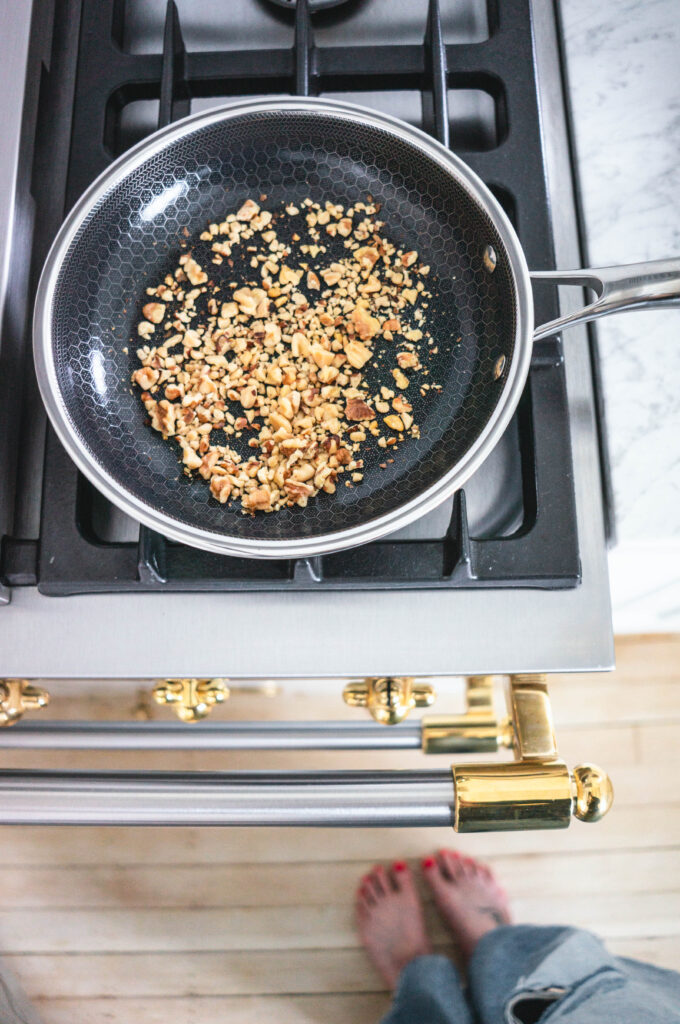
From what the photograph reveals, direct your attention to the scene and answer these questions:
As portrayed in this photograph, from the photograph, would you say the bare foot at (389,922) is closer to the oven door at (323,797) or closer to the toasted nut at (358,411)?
the oven door at (323,797)

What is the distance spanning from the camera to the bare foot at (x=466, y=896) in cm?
101

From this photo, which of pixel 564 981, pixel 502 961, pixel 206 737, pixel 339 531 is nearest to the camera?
pixel 339 531

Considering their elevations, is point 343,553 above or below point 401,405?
below

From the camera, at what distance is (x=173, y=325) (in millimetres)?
562

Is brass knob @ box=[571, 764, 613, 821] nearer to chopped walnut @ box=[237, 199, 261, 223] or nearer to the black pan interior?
the black pan interior

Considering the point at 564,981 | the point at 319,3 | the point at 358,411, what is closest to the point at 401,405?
the point at 358,411

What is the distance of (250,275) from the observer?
576 millimetres

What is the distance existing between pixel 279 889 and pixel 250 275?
0.84 meters

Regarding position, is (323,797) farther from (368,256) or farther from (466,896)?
(466,896)

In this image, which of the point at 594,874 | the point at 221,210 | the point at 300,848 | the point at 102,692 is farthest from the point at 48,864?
the point at 221,210

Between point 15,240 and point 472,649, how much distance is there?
46cm

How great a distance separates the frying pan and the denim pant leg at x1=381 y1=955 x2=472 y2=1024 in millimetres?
764

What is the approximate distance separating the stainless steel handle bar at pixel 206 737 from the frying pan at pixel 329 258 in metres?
0.24

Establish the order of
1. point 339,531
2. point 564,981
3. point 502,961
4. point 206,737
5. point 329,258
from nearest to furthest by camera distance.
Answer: point 339,531
point 329,258
point 206,737
point 564,981
point 502,961
